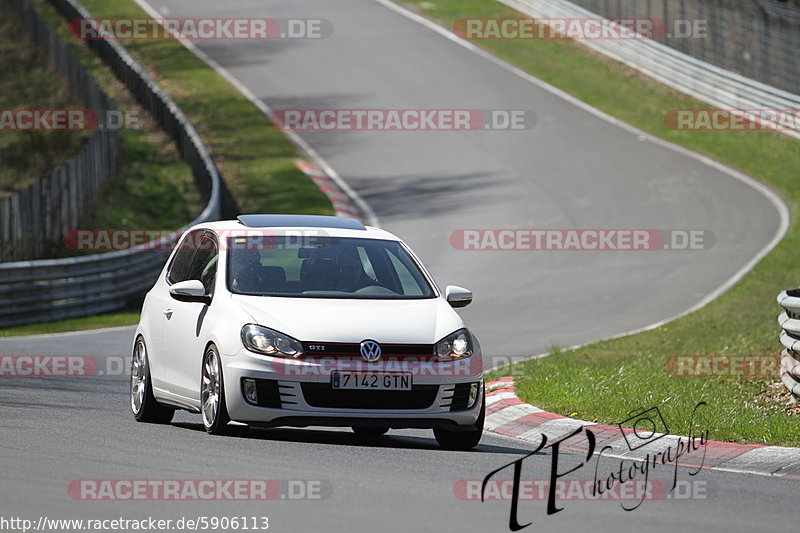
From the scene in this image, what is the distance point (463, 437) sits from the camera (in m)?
10.2

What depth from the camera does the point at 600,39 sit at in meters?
45.8

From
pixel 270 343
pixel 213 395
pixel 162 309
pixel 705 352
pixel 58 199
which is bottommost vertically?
pixel 58 199

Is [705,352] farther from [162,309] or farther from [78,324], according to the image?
[78,324]

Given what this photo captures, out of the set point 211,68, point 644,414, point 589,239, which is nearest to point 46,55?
point 211,68

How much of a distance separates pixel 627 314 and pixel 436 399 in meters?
12.7


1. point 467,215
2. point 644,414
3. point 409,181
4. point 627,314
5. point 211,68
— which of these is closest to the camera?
point 644,414

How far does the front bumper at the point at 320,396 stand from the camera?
9.59 metres

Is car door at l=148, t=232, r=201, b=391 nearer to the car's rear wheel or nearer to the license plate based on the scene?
the car's rear wheel

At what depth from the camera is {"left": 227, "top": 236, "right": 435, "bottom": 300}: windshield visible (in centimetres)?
1048

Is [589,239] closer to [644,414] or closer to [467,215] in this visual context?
[467,215]

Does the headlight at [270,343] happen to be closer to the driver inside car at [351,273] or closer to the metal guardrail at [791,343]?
the driver inside car at [351,273]
